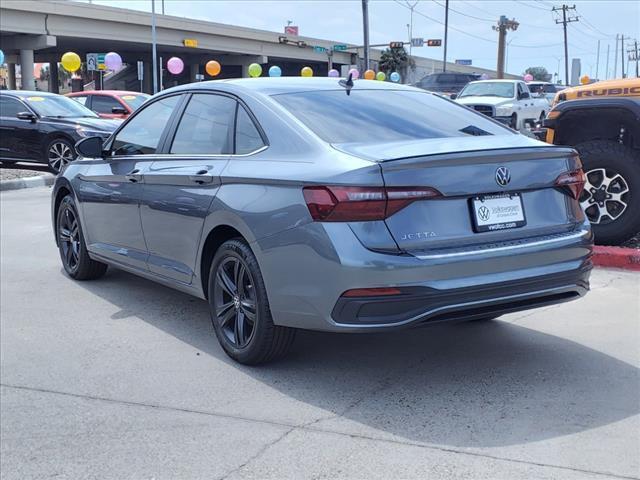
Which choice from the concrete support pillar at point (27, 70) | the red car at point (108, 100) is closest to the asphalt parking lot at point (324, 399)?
the red car at point (108, 100)

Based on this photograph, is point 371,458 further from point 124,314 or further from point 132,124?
point 132,124

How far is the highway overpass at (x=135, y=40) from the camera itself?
149 feet

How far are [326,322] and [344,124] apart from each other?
1215mm

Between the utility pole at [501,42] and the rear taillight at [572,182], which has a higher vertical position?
the utility pole at [501,42]

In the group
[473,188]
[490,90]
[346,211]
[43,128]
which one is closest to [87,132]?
[43,128]

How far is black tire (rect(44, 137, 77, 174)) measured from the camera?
46.6 feet

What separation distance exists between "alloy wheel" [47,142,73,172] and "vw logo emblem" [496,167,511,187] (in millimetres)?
11810

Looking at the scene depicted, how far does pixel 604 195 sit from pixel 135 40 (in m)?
50.0

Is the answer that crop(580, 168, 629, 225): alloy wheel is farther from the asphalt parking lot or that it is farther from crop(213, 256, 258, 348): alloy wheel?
crop(213, 256, 258, 348): alloy wheel

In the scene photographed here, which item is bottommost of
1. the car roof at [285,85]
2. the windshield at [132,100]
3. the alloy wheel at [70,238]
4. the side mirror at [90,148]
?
the alloy wheel at [70,238]

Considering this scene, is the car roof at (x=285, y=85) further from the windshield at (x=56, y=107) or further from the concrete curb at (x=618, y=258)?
the windshield at (x=56, y=107)

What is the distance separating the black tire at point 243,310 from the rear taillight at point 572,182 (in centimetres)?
168

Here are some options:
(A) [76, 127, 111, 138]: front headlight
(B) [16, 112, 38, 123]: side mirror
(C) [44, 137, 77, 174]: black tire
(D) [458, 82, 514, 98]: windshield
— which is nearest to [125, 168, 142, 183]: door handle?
(A) [76, 127, 111, 138]: front headlight

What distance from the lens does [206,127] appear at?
4.88 m
